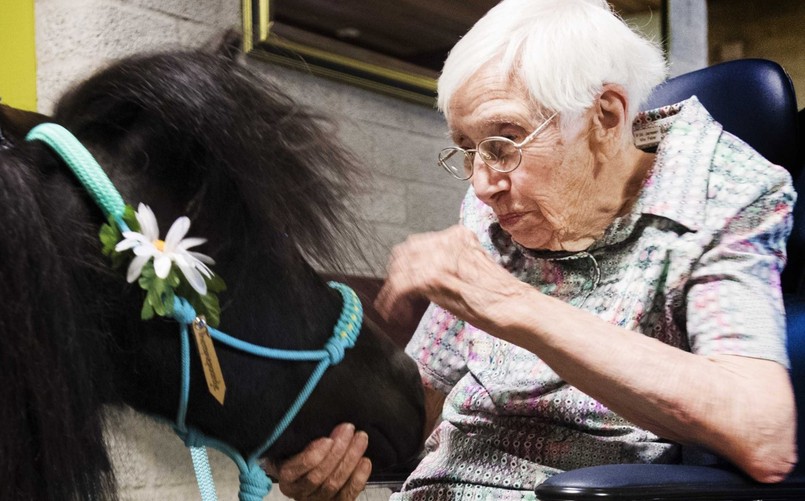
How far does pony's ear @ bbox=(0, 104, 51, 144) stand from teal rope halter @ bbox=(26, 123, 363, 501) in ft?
0.05

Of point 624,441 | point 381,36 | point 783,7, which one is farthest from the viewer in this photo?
point 783,7

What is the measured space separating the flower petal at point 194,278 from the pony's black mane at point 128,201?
4cm

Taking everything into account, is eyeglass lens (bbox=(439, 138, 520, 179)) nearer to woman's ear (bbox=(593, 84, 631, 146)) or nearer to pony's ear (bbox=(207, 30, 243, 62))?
woman's ear (bbox=(593, 84, 631, 146))

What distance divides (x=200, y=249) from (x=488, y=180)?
46 cm

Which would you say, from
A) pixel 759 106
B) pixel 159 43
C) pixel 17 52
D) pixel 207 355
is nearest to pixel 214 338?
pixel 207 355

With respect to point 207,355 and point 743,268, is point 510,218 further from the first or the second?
point 207,355

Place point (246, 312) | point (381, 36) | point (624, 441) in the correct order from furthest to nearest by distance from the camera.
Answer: point (381, 36) → point (624, 441) → point (246, 312)

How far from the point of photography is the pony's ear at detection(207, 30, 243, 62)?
0.82m

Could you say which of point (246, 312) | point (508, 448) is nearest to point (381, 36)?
point (508, 448)

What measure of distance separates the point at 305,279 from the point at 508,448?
427 mm

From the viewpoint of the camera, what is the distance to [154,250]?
73 centimetres

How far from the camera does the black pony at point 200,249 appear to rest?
2.15 ft

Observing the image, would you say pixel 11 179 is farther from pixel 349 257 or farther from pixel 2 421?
pixel 349 257

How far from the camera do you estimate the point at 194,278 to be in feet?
2.44
